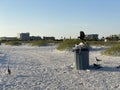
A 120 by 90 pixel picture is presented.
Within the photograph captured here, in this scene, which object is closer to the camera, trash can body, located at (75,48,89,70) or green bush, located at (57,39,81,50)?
trash can body, located at (75,48,89,70)

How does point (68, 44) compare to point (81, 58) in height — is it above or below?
above

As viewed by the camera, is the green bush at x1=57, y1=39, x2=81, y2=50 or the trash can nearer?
the trash can

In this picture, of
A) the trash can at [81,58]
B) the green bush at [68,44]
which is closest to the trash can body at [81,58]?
the trash can at [81,58]

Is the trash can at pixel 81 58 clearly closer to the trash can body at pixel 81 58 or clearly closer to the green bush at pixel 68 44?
the trash can body at pixel 81 58

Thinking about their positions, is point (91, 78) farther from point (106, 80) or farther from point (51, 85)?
point (51, 85)

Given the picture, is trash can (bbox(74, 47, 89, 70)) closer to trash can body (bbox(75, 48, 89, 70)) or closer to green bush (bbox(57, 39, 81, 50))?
trash can body (bbox(75, 48, 89, 70))

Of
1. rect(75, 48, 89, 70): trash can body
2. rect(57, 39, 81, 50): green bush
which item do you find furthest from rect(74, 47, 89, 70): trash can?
rect(57, 39, 81, 50): green bush

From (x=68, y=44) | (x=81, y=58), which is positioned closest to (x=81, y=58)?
(x=81, y=58)

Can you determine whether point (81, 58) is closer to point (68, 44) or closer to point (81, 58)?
point (81, 58)

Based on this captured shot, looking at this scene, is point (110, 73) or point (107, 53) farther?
point (107, 53)

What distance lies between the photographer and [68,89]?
9.21 meters

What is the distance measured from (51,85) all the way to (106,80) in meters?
2.13

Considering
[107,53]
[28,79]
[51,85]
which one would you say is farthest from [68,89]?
[107,53]

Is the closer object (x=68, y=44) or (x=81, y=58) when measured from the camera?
(x=81, y=58)
